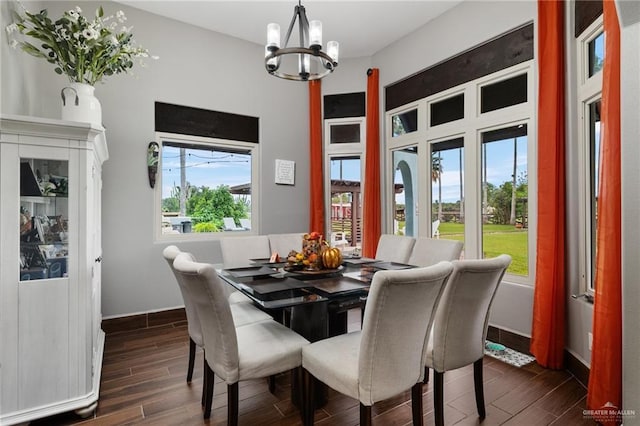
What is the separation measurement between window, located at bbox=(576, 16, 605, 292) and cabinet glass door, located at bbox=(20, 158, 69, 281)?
3571mm

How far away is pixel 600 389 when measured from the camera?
6.11 feet

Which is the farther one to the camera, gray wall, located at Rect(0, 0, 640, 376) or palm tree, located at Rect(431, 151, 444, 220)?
palm tree, located at Rect(431, 151, 444, 220)

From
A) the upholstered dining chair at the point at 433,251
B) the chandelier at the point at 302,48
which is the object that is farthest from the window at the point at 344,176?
the chandelier at the point at 302,48

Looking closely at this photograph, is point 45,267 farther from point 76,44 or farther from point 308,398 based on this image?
point 308,398

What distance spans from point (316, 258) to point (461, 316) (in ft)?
3.29

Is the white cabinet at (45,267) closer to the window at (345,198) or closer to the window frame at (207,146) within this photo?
the window frame at (207,146)

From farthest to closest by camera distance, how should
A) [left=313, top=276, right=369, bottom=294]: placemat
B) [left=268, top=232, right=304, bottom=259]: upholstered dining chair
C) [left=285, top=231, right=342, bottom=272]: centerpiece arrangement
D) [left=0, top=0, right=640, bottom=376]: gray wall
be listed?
1. [left=268, top=232, right=304, bottom=259]: upholstered dining chair
2. [left=0, top=0, right=640, bottom=376]: gray wall
3. [left=285, top=231, right=342, bottom=272]: centerpiece arrangement
4. [left=313, top=276, right=369, bottom=294]: placemat

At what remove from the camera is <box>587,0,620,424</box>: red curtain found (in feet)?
5.79

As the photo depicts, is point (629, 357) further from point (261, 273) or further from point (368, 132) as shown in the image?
point (368, 132)

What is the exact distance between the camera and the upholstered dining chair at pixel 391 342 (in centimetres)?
138

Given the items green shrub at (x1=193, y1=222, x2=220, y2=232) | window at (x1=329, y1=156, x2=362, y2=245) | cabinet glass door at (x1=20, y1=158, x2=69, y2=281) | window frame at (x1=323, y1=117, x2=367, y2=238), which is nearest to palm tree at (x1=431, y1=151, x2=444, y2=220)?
window frame at (x1=323, y1=117, x2=367, y2=238)

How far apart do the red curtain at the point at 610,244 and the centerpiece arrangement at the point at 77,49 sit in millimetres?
3107

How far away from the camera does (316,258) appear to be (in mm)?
2324

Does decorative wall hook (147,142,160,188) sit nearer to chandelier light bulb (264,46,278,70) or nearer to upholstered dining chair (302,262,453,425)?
chandelier light bulb (264,46,278,70)
